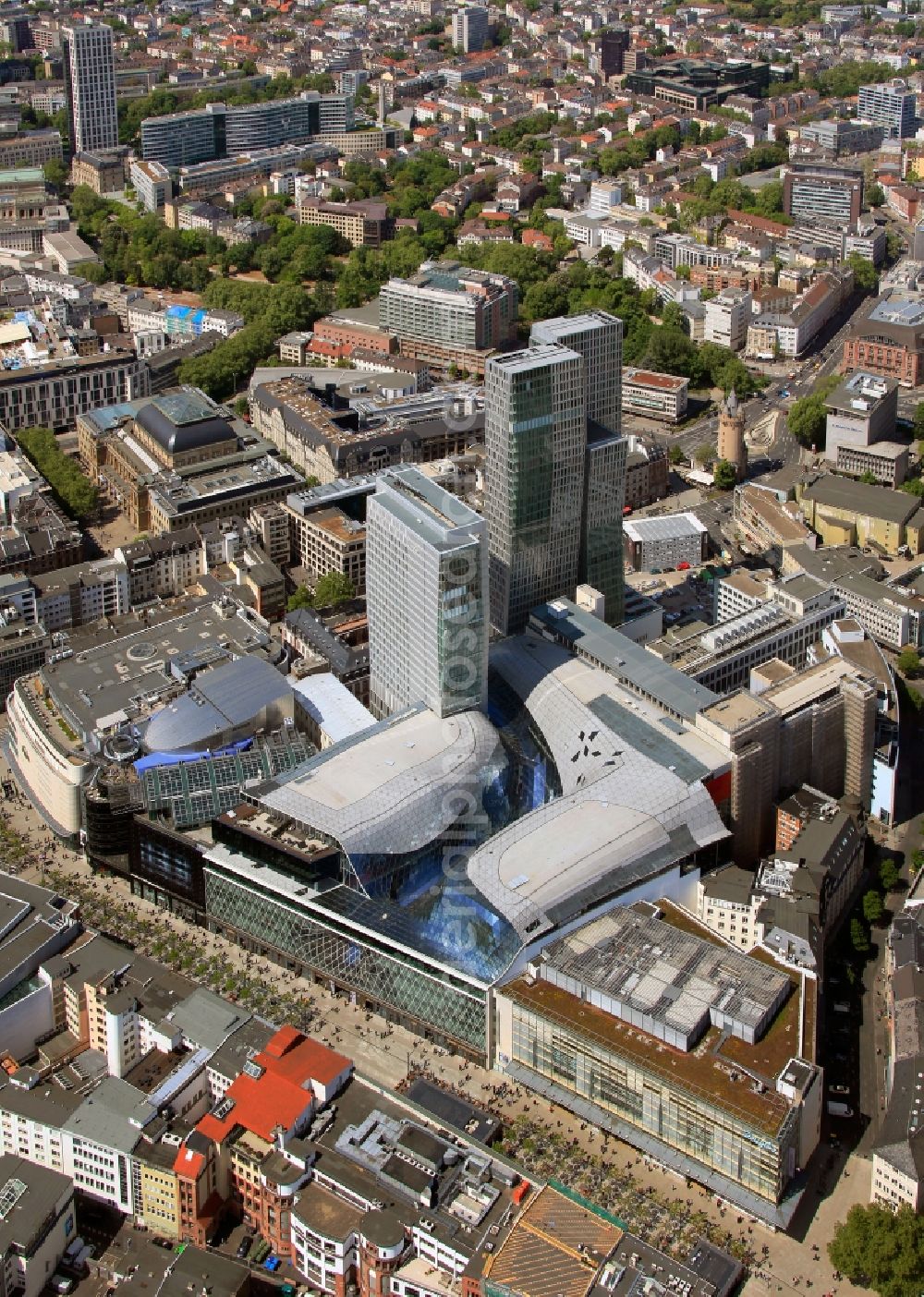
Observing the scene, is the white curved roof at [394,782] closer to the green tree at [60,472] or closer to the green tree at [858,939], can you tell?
the green tree at [858,939]

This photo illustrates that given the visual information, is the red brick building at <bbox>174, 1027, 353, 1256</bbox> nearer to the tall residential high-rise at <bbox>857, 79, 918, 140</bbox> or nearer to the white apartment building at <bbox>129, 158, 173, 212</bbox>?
the white apartment building at <bbox>129, 158, 173, 212</bbox>

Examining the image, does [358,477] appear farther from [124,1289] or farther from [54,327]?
[124,1289]

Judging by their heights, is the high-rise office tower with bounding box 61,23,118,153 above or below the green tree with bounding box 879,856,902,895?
above

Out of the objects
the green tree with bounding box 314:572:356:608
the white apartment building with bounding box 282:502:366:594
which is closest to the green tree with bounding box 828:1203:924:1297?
the green tree with bounding box 314:572:356:608

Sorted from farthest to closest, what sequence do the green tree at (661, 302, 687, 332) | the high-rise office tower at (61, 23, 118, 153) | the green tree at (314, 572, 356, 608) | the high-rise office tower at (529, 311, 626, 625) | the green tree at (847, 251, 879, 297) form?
the high-rise office tower at (61, 23, 118, 153)
the green tree at (847, 251, 879, 297)
the green tree at (661, 302, 687, 332)
the green tree at (314, 572, 356, 608)
the high-rise office tower at (529, 311, 626, 625)

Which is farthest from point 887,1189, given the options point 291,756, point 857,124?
point 857,124

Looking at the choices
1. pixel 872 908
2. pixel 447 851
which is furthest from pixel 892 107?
pixel 447 851
